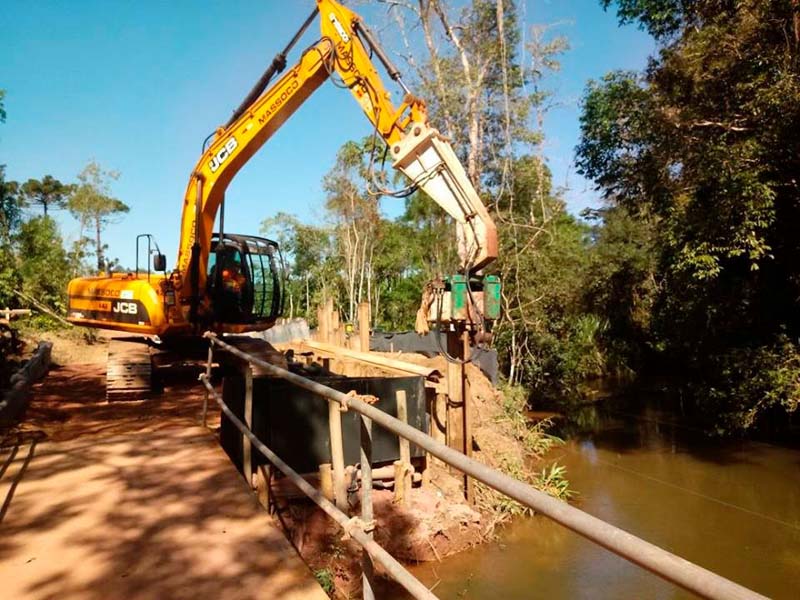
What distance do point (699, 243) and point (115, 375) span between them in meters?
10.2

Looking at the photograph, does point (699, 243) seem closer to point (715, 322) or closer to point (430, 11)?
point (715, 322)

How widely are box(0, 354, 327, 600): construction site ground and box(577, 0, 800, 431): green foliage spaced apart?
8.96 meters

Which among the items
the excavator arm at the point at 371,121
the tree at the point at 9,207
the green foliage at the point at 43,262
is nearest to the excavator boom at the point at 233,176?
the excavator arm at the point at 371,121

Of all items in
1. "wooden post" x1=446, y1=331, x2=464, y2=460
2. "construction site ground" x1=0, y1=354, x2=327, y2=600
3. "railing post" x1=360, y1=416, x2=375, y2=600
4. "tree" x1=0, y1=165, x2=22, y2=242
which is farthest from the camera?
"tree" x1=0, y1=165, x2=22, y2=242

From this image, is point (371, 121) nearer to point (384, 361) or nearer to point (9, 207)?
point (384, 361)

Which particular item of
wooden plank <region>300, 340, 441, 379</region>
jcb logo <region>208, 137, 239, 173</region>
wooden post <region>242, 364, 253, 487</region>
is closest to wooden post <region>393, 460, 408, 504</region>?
wooden plank <region>300, 340, 441, 379</region>

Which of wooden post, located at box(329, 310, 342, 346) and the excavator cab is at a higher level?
the excavator cab

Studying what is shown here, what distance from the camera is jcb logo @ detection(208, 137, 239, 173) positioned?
8844mm

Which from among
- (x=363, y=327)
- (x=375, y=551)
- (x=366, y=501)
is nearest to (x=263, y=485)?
(x=366, y=501)

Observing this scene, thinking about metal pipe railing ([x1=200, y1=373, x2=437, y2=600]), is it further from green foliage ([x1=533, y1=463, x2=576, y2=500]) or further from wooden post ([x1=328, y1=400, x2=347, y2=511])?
green foliage ([x1=533, y1=463, x2=576, y2=500])

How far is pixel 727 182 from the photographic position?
927 cm

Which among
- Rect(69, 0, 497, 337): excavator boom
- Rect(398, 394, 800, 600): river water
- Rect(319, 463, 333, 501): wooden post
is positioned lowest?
Rect(398, 394, 800, 600): river water

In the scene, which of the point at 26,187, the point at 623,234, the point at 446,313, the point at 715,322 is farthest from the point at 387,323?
the point at 26,187

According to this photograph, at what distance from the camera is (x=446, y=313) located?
264 inches
